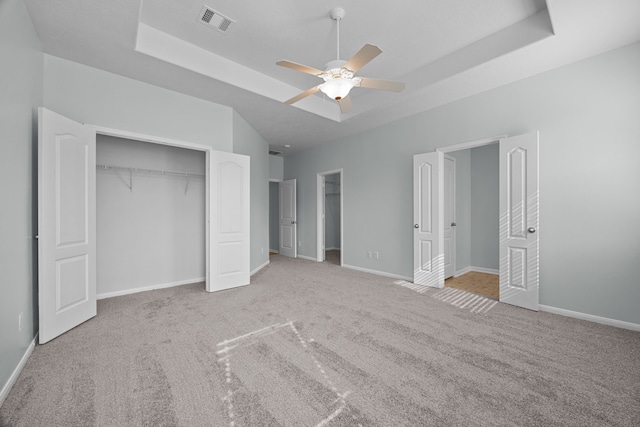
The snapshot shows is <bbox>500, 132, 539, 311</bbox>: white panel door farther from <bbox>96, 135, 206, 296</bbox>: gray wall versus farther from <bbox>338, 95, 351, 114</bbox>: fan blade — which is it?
<bbox>96, 135, 206, 296</bbox>: gray wall

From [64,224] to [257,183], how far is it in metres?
3.28

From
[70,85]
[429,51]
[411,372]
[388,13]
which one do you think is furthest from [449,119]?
[70,85]

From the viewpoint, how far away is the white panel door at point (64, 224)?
2389 mm

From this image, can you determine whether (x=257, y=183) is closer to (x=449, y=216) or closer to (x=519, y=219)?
(x=449, y=216)

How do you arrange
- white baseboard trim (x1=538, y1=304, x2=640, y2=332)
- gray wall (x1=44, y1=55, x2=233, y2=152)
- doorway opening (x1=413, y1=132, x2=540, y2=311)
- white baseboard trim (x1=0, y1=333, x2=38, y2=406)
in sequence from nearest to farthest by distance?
1. white baseboard trim (x1=0, y1=333, x2=38, y2=406)
2. white baseboard trim (x1=538, y1=304, x2=640, y2=332)
3. gray wall (x1=44, y1=55, x2=233, y2=152)
4. doorway opening (x1=413, y1=132, x2=540, y2=311)

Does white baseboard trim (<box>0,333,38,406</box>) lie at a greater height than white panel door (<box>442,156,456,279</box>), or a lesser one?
lesser

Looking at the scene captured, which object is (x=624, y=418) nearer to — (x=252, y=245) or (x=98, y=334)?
(x=98, y=334)

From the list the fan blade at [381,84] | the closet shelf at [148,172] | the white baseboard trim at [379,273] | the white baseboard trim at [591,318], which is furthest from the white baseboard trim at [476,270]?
the closet shelf at [148,172]

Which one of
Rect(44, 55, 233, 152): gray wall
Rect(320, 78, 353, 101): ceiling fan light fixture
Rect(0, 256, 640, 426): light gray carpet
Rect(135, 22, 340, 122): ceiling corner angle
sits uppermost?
Rect(135, 22, 340, 122): ceiling corner angle

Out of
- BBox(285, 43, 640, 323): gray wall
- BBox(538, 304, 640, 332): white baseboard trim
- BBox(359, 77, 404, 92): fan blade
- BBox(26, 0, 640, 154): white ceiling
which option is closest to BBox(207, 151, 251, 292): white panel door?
BBox(26, 0, 640, 154): white ceiling

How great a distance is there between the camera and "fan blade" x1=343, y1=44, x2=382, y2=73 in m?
1.87

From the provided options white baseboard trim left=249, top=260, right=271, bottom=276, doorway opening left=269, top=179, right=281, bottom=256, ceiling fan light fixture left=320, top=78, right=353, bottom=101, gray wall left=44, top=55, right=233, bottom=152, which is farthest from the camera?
doorway opening left=269, top=179, right=281, bottom=256

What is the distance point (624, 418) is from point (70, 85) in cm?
538

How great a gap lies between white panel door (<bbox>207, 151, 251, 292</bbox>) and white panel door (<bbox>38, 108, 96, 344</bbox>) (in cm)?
134
